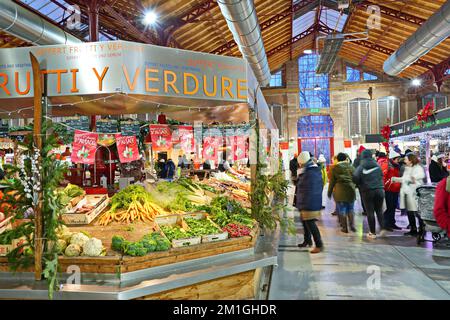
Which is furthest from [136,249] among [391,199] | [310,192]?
[391,199]

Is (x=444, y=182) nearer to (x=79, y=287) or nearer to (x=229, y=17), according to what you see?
(x=79, y=287)

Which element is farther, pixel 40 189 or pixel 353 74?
pixel 353 74

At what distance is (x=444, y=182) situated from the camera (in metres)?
4.29

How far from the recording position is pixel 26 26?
21.4ft

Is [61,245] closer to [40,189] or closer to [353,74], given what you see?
[40,189]

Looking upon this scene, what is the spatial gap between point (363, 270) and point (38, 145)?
3947 mm

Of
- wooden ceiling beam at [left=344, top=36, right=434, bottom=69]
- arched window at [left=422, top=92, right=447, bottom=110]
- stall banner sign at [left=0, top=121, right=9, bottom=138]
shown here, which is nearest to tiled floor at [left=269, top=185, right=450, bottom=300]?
stall banner sign at [left=0, top=121, right=9, bottom=138]

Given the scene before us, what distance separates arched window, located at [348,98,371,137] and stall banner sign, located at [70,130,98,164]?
19.2 metres

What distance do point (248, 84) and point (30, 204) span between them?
7.83 feet

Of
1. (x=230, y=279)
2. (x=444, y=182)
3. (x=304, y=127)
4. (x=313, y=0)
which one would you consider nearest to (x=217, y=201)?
(x=230, y=279)

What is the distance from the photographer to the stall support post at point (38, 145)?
9.45 feet

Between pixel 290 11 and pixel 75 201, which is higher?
pixel 290 11

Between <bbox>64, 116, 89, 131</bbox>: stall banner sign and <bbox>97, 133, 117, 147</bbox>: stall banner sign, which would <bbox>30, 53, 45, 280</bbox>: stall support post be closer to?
<bbox>97, 133, 117, 147</bbox>: stall banner sign
